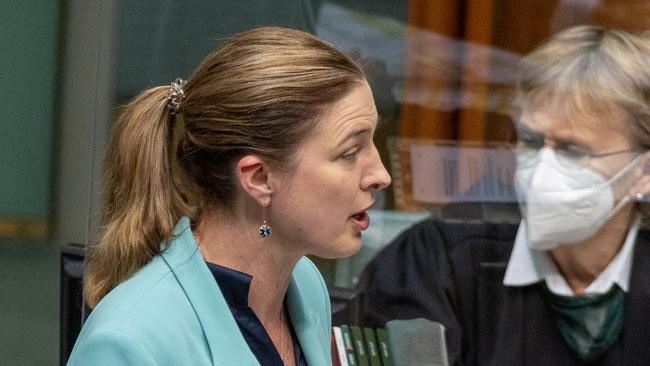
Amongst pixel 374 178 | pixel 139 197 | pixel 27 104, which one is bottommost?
pixel 27 104

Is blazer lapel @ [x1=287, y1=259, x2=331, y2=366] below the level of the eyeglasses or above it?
below

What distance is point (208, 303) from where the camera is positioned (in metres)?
2.23

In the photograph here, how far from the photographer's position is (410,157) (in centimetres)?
353

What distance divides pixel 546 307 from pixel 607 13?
30.3 inches

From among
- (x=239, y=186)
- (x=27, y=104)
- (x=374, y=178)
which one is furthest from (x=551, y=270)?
(x=27, y=104)

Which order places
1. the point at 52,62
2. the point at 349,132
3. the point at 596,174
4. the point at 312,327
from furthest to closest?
the point at 52,62 < the point at 596,174 < the point at 312,327 < the point at 349,132

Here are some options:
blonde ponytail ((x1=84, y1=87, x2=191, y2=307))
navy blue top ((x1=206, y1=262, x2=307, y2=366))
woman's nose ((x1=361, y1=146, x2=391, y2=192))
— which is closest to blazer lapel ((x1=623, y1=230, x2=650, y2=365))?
woman's nose ((x1=361, y1=146, x2=391, y2=192))

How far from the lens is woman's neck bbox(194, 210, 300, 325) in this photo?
7.56 ft

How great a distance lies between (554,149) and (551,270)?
1.05 ft

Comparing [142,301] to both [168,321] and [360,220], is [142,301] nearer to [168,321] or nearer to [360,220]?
[168,321]

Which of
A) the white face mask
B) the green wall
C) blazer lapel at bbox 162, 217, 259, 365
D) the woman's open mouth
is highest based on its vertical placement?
the woman's open mouth

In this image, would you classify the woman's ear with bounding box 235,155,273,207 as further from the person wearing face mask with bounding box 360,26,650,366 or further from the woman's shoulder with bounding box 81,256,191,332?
the person wearing face mask with bounding box 360,26,650,366

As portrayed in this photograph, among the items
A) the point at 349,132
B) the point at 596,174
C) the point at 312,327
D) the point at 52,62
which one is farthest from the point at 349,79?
the point at 52,62

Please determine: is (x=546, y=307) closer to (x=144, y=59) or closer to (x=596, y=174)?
(x=596, y=174)
